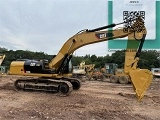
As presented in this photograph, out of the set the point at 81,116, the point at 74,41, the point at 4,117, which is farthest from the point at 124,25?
the point at 4,117

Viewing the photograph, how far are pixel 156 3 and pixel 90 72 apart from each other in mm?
15453

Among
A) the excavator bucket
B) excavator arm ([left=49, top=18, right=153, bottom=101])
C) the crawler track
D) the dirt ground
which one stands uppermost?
excavator arm ([left=49, top=18, right=153, bottom=101])

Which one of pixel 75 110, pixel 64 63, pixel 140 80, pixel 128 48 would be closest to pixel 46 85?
pixel 64 63

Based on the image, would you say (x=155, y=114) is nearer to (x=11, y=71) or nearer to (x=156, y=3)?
(x=11, y=71)

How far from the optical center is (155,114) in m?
8.65

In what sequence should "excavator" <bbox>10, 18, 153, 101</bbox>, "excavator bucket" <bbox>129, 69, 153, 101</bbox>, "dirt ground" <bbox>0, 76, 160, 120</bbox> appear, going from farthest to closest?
"excavator" <bbox>10, 18, 153, 101</bbox>
"excavator bucket" <bbox>129, 69, 153, 101</bbox>
"dirt ground" <bbox>0, 76, 160, 120</bbox>

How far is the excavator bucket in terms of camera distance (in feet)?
34.2

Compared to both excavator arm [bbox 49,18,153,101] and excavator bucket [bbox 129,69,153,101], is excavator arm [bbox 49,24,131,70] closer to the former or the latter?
excavator arm [bbox 49,18,153,101]

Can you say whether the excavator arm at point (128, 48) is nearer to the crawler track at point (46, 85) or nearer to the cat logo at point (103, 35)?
the cat logo at point (103, 35)

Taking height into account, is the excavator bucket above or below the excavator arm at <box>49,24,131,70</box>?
below

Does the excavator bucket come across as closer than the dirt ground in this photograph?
No

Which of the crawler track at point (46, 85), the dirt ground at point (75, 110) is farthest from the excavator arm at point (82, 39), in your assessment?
the dirt ground at point (75, 110)

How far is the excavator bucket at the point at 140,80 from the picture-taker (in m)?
10.4

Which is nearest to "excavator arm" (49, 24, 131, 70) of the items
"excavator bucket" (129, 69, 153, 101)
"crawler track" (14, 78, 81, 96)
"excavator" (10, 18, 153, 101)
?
"excavator" (10, 18, 153, 101)
